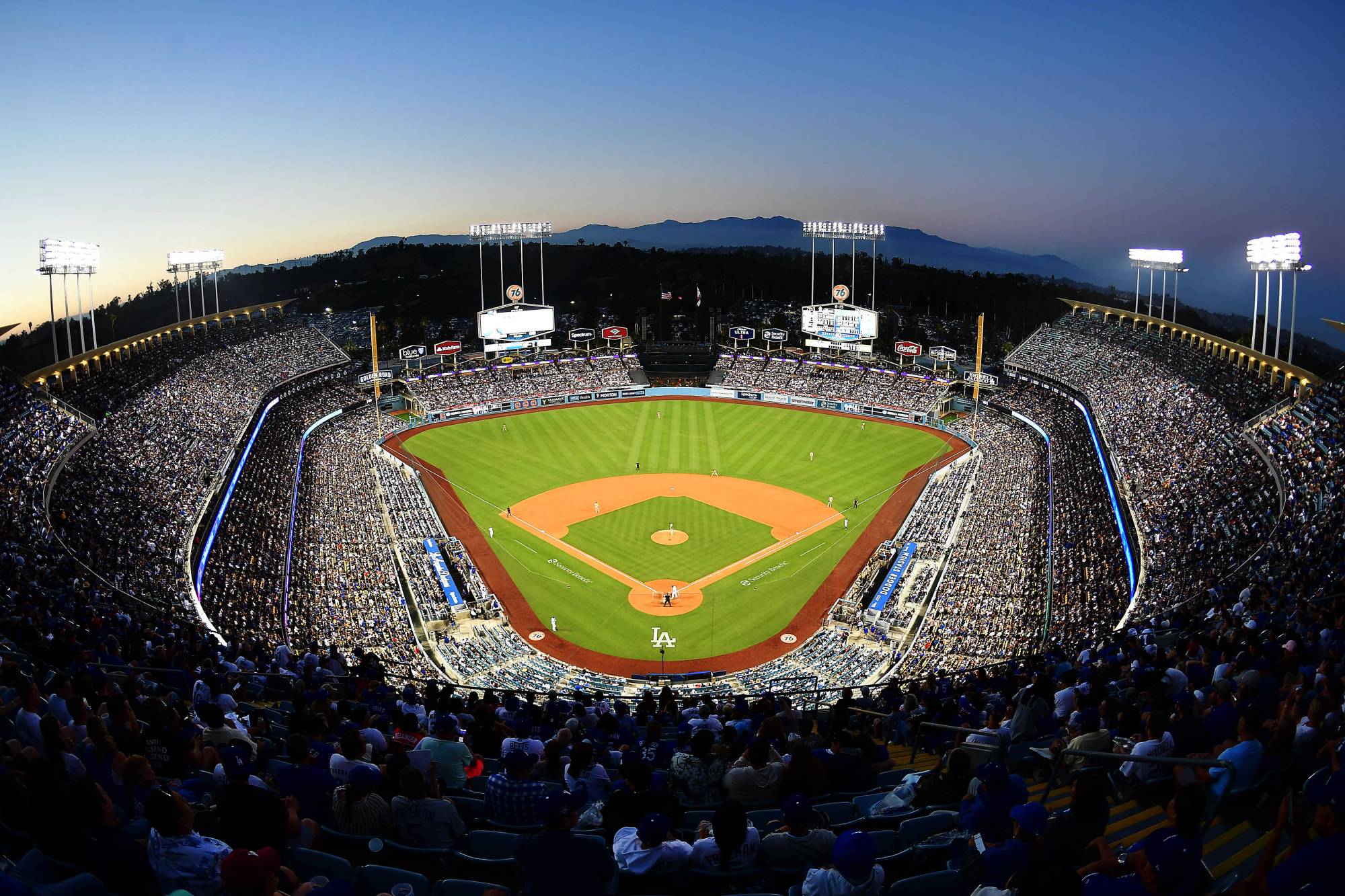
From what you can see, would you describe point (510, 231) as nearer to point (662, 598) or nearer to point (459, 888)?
point (662, 598)

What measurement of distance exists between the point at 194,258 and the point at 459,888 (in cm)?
7471

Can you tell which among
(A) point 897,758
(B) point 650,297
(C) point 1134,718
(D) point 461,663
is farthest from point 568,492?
(B) point 650,297

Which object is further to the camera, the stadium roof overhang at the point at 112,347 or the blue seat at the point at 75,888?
the stadium roof overhang at the point at 112,347

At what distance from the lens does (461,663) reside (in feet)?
93.6

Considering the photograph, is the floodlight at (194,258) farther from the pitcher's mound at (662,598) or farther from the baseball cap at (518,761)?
the baseball cap at (518,761)

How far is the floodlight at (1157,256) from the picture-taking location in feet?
212

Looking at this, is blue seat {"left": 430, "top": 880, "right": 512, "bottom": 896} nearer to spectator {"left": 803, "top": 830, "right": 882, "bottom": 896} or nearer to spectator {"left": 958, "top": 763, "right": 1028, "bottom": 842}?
spectator {"left": 803, "top": 830, "right": 882, "bottom": 896}

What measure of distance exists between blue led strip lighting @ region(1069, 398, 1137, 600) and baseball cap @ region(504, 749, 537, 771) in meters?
22.3

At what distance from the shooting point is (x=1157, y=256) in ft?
216

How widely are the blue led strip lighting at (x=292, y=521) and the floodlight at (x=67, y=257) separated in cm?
1514

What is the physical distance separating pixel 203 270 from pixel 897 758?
242 feet

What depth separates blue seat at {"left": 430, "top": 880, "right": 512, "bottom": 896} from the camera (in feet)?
20.4

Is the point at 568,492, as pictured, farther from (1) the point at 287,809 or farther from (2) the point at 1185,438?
(1) the point at 287,809

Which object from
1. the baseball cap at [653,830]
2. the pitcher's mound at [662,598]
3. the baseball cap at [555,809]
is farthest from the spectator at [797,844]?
the pitcher's mound at [662,598]
